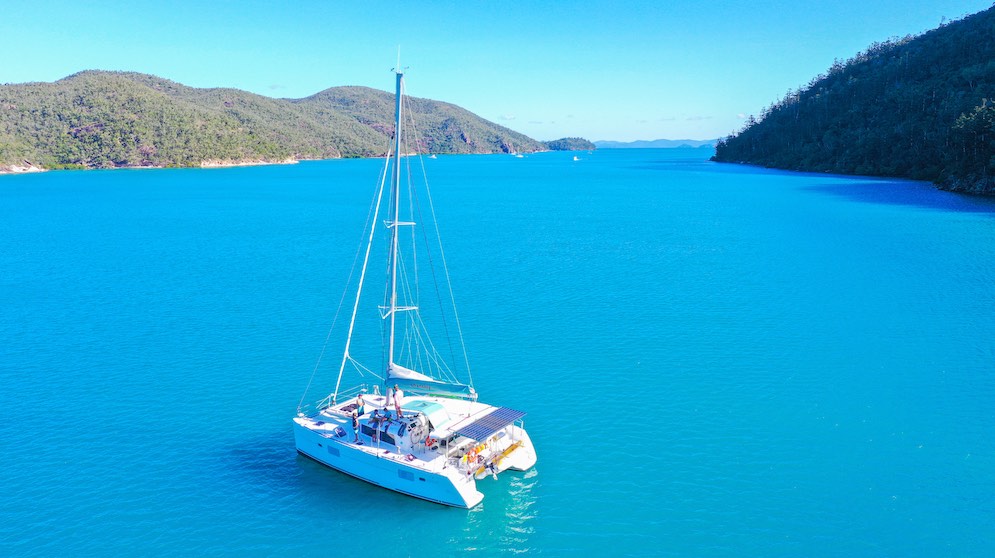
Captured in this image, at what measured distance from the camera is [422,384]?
96.2 ft

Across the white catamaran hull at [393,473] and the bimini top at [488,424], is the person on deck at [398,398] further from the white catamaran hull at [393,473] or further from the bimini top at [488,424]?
the bimini top at [488,424]

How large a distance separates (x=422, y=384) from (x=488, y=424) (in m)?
4.08

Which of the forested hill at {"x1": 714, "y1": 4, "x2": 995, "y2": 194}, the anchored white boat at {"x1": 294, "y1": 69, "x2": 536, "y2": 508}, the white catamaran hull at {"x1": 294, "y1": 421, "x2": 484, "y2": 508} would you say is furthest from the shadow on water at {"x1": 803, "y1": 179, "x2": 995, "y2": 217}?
the white catamaran hull at {"x1": 294, "y1": 421, "x2": 484, "y2": 508}

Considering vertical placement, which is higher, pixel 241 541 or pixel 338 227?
pixel 338 227

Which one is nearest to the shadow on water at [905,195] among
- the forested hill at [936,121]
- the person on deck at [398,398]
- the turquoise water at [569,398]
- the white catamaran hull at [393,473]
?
the forested hill at [936,121]

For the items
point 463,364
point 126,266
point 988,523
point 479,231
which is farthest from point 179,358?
point 479,231

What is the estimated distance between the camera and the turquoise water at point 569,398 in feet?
80.0

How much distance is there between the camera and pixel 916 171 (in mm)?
157375

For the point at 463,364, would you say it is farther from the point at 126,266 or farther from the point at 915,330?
the point at 126,266

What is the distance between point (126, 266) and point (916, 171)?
168355mm

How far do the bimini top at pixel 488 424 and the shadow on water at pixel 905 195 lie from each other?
10049 cm

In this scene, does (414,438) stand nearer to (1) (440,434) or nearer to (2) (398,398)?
(1) (440,434)

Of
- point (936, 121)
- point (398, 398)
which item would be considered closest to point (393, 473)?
point (398, 398)

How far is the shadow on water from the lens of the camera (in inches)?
4151
